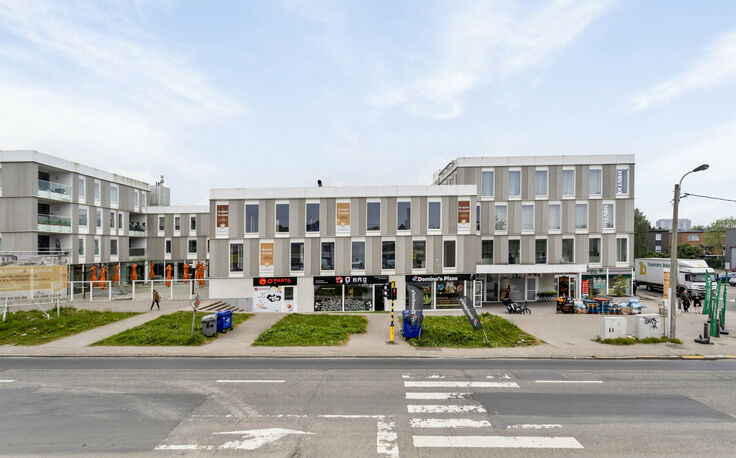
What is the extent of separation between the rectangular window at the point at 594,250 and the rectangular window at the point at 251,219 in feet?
92.2

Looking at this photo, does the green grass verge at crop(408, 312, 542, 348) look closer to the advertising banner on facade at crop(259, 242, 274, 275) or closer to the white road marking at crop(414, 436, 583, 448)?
the white road marking at crop(414, 436, 583, 448)

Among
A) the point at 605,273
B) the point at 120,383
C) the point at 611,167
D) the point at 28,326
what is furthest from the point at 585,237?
the point at 28,326

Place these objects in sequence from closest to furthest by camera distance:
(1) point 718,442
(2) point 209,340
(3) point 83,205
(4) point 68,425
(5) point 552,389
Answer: (1) point 718,442, (4) point 68,425, (5) point 552,389, (2) point 209,340, (3) point 83,205

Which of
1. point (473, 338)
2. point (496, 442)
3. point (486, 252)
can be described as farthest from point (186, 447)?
point (486, 252)

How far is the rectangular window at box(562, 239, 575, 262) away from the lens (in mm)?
30547

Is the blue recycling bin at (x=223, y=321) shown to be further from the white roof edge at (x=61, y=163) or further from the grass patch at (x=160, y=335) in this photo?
the white roof edge at (x=61, y=163)

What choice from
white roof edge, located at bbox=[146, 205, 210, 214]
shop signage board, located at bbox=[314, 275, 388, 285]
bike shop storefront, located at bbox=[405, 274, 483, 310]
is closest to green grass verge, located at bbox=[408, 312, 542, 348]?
bike shop storefront, located at bbox=[405, 274, 483, 310]

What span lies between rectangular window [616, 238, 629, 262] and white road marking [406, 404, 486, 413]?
28413 mm

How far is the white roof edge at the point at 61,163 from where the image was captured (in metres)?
27.7

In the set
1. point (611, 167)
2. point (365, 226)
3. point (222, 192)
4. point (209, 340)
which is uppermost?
point (611, 167)

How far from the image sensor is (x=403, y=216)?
26.4 meters

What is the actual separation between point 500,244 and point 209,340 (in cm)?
Result: 2433

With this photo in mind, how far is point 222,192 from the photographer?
26.1 meters

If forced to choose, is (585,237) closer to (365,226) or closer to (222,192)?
(365,226)
